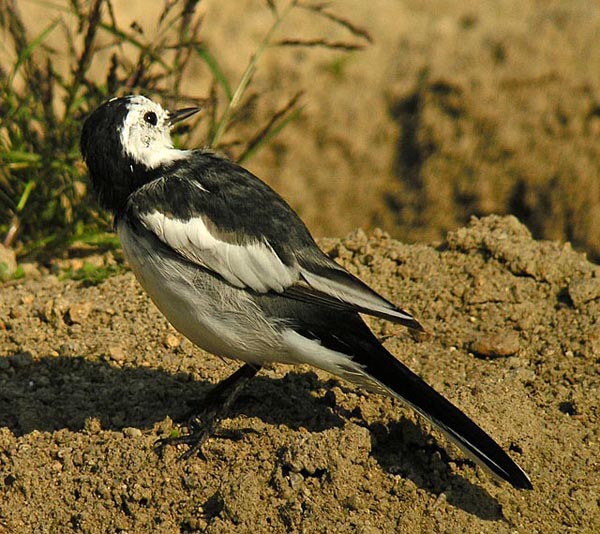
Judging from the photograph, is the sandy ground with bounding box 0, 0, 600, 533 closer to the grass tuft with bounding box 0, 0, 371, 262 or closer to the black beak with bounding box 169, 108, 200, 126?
the grass tuft with bounding box 0, 0, 371, 262

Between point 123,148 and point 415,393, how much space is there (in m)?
1.86

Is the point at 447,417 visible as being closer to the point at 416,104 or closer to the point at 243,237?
the point at 243,237

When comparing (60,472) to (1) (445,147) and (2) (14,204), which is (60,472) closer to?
(2) (14,204)

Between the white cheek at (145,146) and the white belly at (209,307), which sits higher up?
the white cheek at (145,146)

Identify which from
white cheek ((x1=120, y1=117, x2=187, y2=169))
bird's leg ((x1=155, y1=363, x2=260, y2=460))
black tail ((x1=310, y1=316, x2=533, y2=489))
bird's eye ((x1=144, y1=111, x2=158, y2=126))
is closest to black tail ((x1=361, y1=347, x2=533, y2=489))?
black tail ((x1=310, y1=316, x2=533, y2=489))

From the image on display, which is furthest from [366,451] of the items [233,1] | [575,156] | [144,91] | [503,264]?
[233,1]

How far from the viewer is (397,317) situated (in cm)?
425

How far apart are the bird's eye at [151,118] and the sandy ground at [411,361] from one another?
1254mm

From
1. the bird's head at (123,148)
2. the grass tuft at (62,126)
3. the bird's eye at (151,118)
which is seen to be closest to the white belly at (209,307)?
the bird's head at (123,148)

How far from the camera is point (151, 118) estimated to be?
4988 mm

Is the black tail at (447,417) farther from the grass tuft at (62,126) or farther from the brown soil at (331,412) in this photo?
the grass tuft at (62,126)

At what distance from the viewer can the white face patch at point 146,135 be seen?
4.86 metres

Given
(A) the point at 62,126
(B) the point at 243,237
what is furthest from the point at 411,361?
(A) the point at 62,126

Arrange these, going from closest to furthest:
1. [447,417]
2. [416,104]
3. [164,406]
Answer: [447,417]
[164,406]
[416,104]
